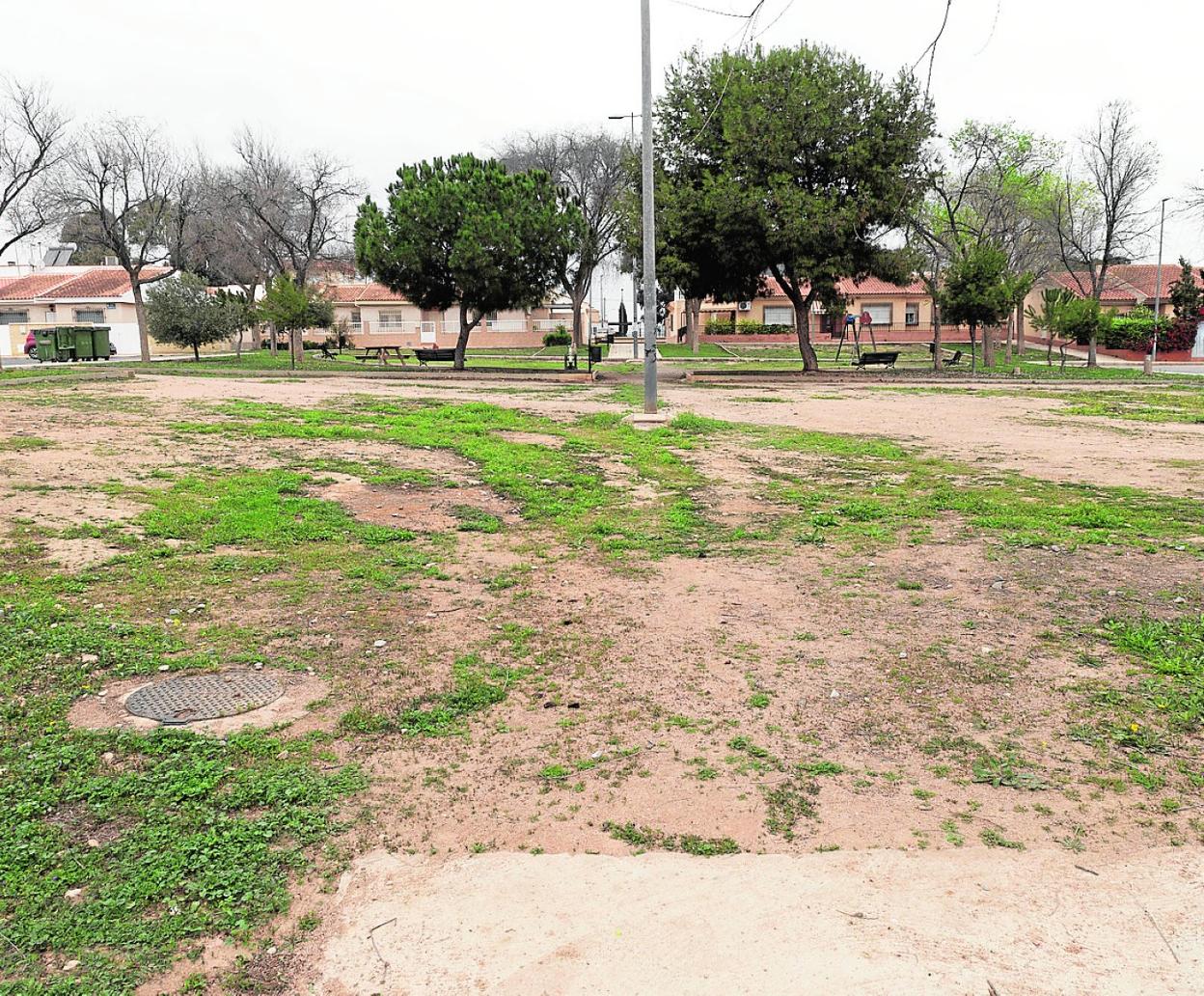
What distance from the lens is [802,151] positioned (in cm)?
3020

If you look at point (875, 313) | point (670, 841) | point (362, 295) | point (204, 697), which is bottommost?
point (670, 841)

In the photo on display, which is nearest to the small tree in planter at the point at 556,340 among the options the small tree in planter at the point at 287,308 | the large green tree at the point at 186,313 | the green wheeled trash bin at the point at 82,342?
the large green tree at the point at 186,313

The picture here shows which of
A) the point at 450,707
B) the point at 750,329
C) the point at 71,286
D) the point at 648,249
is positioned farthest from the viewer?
the point at 750,329

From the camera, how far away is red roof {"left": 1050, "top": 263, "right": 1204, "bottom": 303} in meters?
64.3

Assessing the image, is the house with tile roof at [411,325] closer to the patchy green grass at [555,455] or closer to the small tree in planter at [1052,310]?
the small tree in planter at [1052,310]

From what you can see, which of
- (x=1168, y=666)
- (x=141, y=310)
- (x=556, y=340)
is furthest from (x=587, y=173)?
(x=1168, y=666)

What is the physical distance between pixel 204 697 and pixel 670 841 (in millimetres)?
2490

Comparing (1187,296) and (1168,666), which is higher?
(1187,296)

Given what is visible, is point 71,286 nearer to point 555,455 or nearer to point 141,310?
point 141,310

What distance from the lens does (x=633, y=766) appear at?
414 centimetres

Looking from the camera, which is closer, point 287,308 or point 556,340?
point 287,308

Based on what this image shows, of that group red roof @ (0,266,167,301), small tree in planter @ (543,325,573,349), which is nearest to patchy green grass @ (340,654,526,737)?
small tree in planter @ (543,325,573,349)

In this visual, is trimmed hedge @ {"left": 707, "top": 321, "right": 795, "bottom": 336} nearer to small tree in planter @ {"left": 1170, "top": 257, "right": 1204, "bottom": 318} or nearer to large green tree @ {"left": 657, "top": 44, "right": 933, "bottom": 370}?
small tree in planter @ {"left": 1170, "top": 257, "right": 1204, "bottom": 318}

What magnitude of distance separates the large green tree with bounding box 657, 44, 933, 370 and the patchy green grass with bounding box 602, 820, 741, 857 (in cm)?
2719
